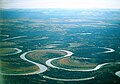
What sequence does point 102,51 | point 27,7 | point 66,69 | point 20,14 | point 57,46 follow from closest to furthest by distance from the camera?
point 66,69, point 102,51, point 57,46, point 27,7, point 20,14

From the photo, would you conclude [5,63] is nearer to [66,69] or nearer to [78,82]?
[66,69]

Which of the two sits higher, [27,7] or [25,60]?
[27,7]

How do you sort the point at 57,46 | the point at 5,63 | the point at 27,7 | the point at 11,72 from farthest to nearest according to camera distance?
the point at 27,7
the point at 57,46
the point at 5,63
the point at 11,72

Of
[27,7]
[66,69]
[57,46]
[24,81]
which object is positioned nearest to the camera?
[24,81]

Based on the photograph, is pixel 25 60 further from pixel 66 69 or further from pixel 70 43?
pixel 70 43

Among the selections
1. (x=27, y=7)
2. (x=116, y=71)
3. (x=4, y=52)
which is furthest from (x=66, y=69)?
(x=27, y=7)

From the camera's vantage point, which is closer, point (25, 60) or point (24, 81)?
point (24, 81)

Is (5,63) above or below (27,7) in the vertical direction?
below

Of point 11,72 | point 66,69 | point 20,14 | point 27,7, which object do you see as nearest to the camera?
point 11,72

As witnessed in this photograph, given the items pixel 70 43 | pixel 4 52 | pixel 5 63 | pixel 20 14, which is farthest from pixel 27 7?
pixel 5 63
